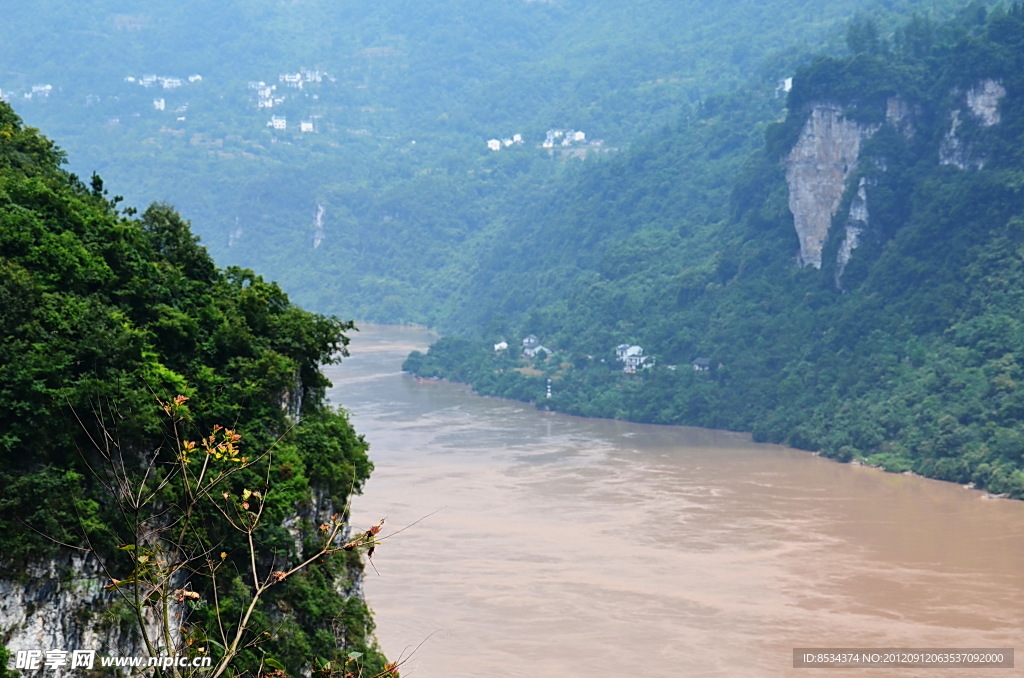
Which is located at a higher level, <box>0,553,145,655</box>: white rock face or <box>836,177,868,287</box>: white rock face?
<box>836,177,868,287</box>: white rock face

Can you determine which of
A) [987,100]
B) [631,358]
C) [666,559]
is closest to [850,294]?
[987,100]

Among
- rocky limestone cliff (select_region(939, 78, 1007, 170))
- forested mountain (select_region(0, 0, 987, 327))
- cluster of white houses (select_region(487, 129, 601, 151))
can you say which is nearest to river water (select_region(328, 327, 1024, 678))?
rocky limestone cliff (select_region(939, 78, 1007, 170))

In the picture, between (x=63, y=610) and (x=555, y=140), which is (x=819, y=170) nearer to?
(x=63, y=610)

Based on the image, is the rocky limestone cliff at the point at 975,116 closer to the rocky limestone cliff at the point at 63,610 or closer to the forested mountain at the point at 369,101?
the forested mountain at the point at 369,101

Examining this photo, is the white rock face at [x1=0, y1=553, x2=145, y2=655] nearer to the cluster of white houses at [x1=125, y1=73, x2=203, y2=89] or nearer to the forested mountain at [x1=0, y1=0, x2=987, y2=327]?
the forested mountain at [x1=0, y1=0, x2=987, y2=327]

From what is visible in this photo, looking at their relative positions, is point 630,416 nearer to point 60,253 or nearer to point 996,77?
point 996,77

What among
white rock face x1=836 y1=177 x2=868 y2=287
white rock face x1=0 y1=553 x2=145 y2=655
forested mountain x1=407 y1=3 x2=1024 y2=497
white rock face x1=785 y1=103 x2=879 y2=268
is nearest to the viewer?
white rock face x1=0 y1=553 x2=145 y2=655
